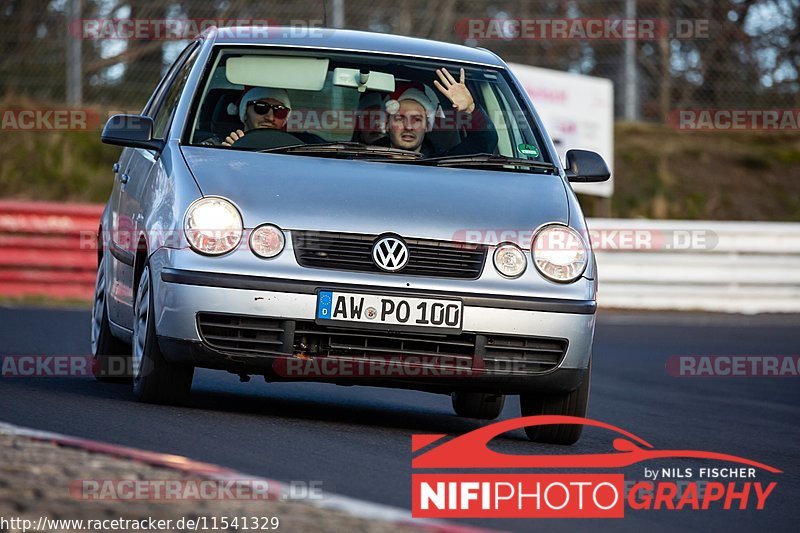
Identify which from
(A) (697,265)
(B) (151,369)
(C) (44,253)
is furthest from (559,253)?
(A) (697,265)

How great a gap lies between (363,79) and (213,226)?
165cm

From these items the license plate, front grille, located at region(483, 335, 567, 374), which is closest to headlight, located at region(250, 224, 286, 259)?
the license plate

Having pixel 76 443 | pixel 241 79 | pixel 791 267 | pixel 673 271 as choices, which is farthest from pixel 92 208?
pixel 76 443

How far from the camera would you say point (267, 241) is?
6.30 meters

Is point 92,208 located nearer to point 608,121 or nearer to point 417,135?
point 608,121

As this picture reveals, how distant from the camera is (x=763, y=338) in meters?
14.3

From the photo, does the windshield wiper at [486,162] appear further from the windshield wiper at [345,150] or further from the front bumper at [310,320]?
the front bumper at [310,320]

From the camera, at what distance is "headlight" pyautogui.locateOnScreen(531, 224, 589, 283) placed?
6523 mm

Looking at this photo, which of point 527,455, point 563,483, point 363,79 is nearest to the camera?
point 563,483

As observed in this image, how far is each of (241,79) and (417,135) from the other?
0.91m

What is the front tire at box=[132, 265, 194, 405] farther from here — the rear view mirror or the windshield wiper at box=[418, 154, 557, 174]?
the rear view mirror

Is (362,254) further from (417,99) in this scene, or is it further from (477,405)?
(477,405)

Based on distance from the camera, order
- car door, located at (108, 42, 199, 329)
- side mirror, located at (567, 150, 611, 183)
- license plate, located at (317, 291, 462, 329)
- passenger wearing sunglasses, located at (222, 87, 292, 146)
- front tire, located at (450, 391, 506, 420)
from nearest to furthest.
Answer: license plate, located at (317, 291, 462, 329), car door, located at (108, 42, 199, 329), passenger wearing sunglasses, located at (222, 87, 292, 146), side mirror, located at (567, 150, 611, 183), front tire, located at (450, 391, 506, 420)

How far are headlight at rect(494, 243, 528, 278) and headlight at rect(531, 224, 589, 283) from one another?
0.07 meters
